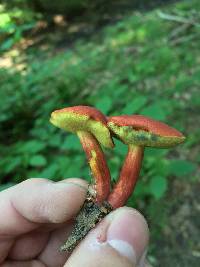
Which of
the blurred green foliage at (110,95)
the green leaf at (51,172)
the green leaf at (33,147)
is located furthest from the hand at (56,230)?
the green leaf at (33,147)

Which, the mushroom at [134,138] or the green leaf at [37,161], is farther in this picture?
the green leaf at [37,161]

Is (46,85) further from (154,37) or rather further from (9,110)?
(154,37)

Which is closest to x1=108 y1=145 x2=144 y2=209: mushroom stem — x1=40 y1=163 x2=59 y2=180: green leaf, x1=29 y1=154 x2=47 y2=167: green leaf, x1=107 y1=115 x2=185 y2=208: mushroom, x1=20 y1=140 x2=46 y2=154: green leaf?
x1=107 y1=115 x2=185 y2=208: mushroom

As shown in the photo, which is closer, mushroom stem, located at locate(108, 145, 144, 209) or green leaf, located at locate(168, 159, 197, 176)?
mushroom stem, located at locate(108, 145, 144, 209)

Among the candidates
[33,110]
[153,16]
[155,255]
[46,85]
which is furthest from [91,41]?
[155,255]

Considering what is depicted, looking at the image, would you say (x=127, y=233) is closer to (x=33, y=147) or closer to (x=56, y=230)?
(x=56, y=230)

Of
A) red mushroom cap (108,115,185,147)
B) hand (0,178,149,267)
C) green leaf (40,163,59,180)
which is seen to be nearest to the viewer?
red mushroom cap (108,115,185,147)

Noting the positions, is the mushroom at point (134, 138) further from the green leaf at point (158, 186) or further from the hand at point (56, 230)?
the green leaf at point (158, 186)

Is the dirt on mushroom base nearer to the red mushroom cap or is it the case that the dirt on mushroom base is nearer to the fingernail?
the fingernail
